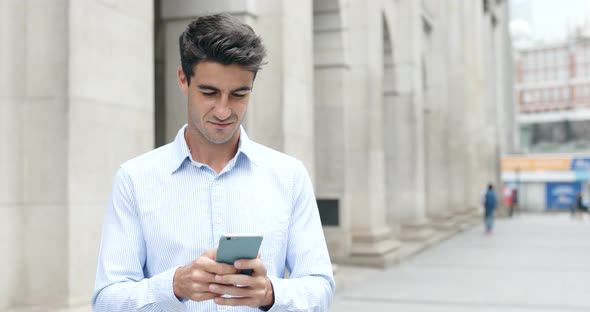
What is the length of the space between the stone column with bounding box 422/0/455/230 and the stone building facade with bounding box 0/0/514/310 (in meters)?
2.76

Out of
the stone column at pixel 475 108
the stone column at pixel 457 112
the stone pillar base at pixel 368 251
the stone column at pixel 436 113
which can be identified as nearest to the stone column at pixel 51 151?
the stone pillar base at pixel 368 251

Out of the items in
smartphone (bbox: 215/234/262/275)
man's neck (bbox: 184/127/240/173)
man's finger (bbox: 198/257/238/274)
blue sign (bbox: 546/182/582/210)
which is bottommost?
blue sign (bbox: 546/182/582/210)

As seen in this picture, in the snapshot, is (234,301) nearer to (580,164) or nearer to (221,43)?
(221,43)

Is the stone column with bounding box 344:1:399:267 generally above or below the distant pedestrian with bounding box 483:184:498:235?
above

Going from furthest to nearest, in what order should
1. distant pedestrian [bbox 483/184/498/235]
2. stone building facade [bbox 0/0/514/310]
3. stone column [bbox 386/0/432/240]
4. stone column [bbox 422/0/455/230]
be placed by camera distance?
distant pedestrian [bbox 483/184/498/235], stone column [bbox 422/0/455/230], stone column [bbox 386/0/432/240], stone building facade [bbox 0/0/514/310]

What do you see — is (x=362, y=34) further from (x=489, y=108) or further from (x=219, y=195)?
(x=489, y=108)

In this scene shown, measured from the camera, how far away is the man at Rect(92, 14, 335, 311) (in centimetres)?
204

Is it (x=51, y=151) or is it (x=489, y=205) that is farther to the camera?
(x=489, y=205)

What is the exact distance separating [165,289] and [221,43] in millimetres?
673

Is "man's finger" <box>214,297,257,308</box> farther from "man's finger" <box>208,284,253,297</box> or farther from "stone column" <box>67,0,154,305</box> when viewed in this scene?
"stone column" <box>67,0,154,305</box>

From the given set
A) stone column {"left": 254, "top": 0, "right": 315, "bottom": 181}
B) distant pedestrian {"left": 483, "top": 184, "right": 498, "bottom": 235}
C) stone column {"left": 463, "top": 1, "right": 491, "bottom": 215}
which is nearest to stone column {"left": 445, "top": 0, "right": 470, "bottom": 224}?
stone column {"left": 463, "top": 1, "right": 491, "bottom": 215}

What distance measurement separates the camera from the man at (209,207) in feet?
6.70

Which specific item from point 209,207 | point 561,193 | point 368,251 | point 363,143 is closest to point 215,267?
point 209,207

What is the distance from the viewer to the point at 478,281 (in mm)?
13609
